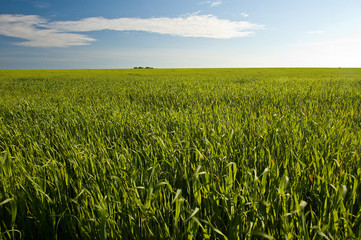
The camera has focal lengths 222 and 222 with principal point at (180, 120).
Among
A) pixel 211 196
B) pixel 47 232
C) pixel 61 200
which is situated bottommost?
pixel 47 232

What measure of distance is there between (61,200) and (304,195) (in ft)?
5.71

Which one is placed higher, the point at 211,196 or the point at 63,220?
the point at 211,196

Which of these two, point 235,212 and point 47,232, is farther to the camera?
point 47,232

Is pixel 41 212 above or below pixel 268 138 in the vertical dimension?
below

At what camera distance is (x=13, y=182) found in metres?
1.73

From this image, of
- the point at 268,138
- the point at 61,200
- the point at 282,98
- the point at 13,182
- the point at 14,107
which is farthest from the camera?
the point at 282,98

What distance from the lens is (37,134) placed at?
10.1 feet

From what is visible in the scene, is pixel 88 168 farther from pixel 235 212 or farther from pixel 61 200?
pixel 235 212

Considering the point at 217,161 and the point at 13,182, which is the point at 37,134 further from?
the point at 217,161

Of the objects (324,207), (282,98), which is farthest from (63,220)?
(282,98)

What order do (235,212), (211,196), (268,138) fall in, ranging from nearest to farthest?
(235,212), (211,196), (268,138)

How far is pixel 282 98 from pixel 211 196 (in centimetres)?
535

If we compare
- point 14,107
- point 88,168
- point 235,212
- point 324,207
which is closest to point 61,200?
point 88,168

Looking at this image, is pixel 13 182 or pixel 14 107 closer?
pixel 13 182
